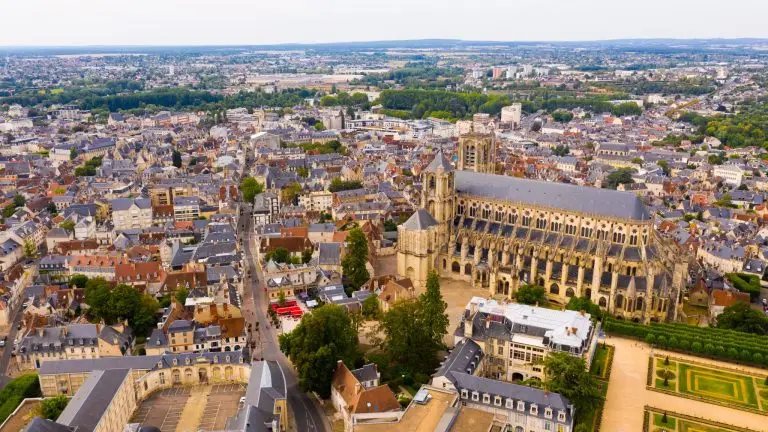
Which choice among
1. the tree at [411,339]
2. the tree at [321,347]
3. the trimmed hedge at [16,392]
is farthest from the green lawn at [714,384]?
the trimmed hedge at [16,392]

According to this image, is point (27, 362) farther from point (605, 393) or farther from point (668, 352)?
point (668, 352)

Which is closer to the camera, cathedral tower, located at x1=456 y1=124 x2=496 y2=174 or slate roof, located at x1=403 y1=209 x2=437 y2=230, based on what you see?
slate roof, located at x1=403 y1=209 x2=437 y2=230

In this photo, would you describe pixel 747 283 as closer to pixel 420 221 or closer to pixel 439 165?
pixel 439 165

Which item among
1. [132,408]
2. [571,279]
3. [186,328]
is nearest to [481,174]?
[571,279]

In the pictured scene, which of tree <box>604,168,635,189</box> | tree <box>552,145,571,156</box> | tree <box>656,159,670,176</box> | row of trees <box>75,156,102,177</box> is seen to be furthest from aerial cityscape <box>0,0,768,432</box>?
tree <box>552,145,571,156</box>

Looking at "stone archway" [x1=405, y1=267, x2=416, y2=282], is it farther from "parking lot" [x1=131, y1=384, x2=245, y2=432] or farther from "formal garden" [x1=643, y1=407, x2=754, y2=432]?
"formal garden" [x1=643, y1=407, x2=754, y2=432]

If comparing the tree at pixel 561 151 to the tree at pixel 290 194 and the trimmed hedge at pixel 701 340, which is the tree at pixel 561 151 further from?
the trimmed hedge at pixel 701 340

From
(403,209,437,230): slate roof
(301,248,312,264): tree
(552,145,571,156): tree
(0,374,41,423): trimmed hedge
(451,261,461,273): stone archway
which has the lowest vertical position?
(0,374,41,423): trimmed hedge
